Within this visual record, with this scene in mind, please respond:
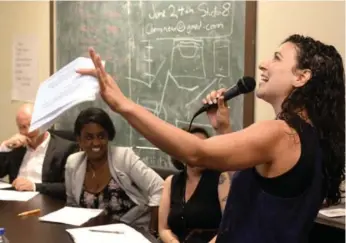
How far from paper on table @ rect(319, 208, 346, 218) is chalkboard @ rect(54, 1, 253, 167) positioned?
2.90 ft

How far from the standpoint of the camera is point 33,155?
3.42 m

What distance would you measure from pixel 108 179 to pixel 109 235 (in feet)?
2.62

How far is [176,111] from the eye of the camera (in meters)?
3.45

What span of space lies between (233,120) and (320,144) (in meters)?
1.79

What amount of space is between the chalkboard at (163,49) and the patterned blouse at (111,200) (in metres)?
0.80

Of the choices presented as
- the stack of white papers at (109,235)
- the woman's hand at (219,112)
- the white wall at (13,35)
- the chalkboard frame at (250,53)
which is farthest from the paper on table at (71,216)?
the white wall at (13,35)

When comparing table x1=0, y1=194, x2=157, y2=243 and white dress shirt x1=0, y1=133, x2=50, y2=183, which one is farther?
white dress shirt x1=0, y1=133, x2=50, y2=183

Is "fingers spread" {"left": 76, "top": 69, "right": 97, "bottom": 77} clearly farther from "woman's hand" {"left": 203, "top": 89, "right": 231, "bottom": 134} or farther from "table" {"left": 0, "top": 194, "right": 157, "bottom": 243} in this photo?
"table" {"left": 0, "top": 194, "right": 157, "bottom": 243}

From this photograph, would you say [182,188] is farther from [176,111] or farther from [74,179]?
[176,111]

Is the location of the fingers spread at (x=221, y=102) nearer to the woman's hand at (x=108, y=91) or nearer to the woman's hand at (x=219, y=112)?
the woman's hand at (x=219, y=112)

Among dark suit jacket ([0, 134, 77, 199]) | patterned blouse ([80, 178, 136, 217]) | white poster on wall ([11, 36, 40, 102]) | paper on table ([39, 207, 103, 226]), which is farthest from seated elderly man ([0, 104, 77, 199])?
white poster on wall ([11, 36, 40, 102])

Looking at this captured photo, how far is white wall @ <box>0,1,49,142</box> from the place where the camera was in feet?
14.3

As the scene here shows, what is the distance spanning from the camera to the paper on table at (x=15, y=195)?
8.77 ft

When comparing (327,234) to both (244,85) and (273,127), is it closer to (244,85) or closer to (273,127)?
(244,85)
